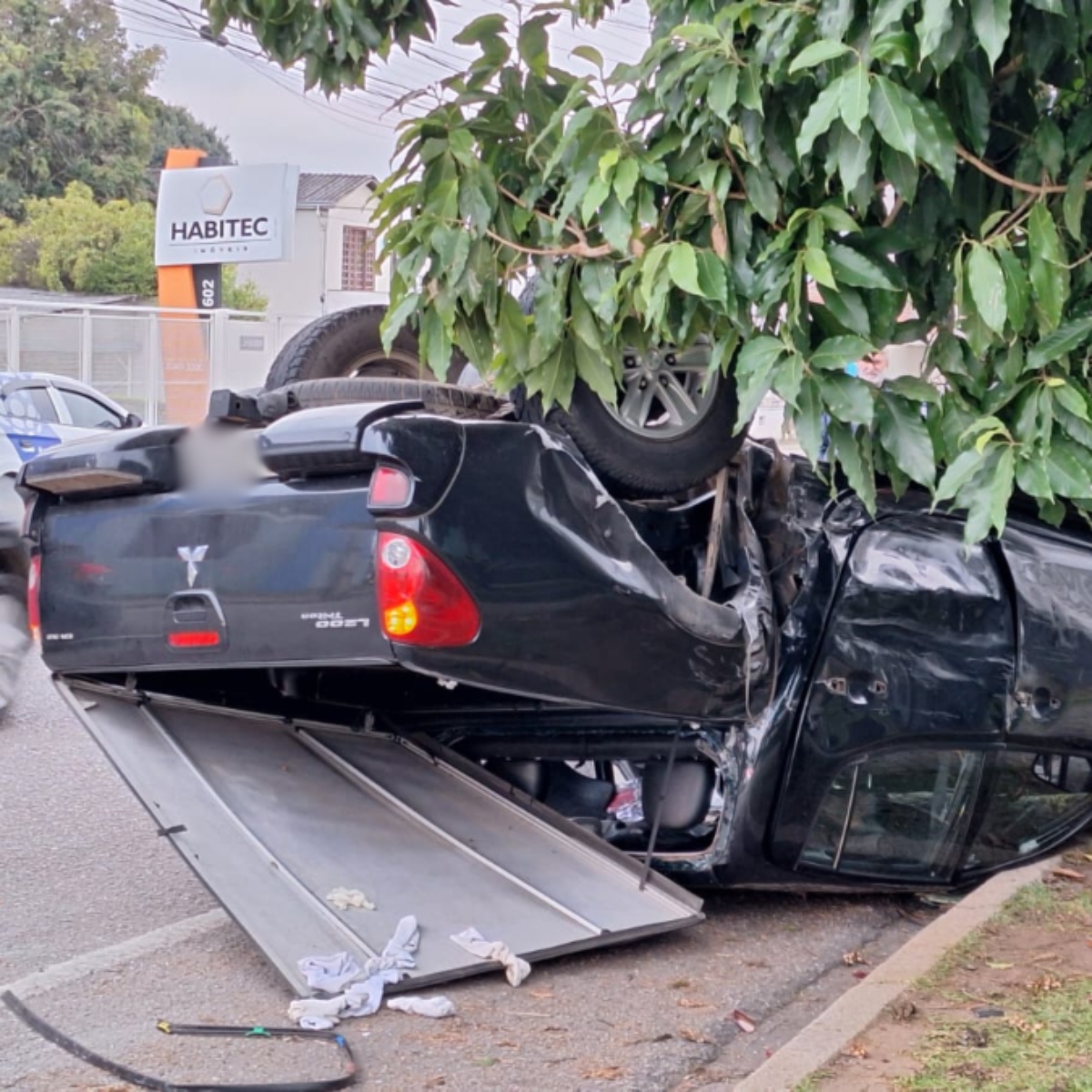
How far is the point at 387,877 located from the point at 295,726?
2.69ft

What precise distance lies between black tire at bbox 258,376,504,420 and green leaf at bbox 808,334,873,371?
173 cm

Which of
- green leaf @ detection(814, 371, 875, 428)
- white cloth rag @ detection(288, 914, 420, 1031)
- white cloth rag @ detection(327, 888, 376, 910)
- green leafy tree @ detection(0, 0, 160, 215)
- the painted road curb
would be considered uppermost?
green leafy tree @ detection(0, 0, 160, 215)

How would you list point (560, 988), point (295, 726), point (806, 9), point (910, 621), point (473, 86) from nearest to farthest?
point (806, 9), point (473, 86), point (560, 988), point (910, 621), point (295, 726)

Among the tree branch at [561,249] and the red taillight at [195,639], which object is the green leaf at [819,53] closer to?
the tree branch at [561,249]

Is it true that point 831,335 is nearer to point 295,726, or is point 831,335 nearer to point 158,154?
point 295,726

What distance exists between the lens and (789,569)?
16.7 feet

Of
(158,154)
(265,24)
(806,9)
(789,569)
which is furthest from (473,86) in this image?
(158,154)

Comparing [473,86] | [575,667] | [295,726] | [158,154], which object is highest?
[158,154]

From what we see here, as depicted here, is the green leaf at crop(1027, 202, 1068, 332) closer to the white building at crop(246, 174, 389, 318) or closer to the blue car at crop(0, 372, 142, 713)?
the blue car at crop(0, 372, 142, 713)

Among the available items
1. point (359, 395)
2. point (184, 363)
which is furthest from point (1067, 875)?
point (184, 363)

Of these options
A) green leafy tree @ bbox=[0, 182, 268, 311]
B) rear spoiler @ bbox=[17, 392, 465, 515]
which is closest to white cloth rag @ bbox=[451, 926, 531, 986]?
rear spoiler @ bbox=[17, 392, 465, 515]

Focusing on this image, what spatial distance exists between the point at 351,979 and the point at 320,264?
148ft

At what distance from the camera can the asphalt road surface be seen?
157 inches

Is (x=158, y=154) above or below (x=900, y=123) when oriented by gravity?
above
